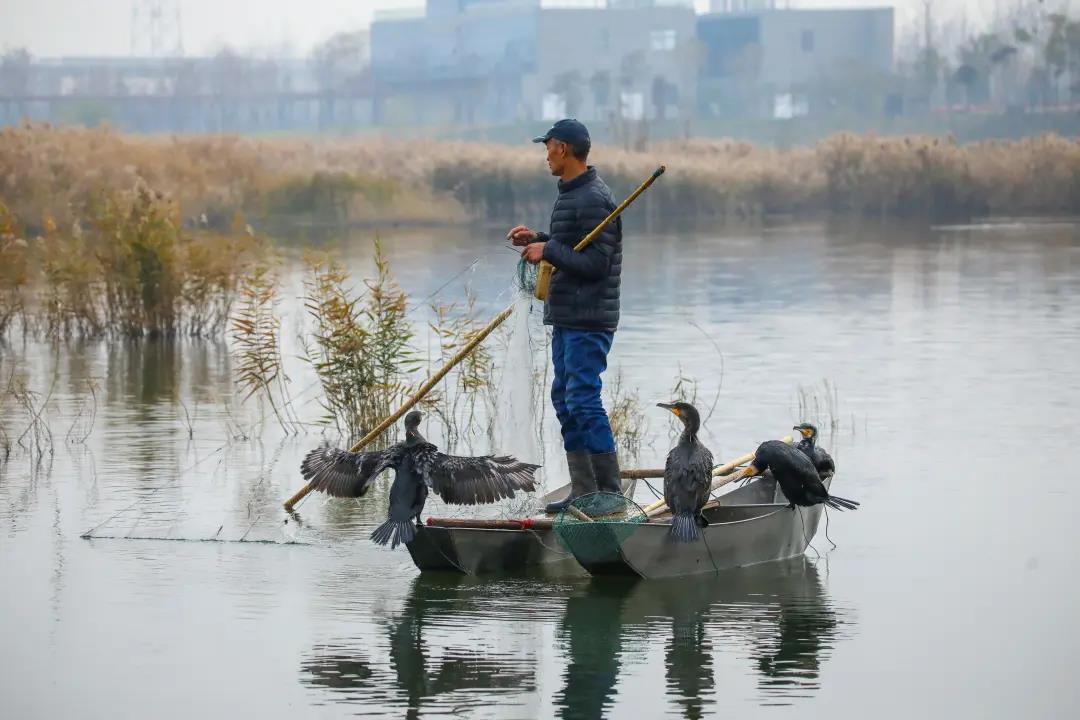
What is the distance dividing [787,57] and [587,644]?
104m

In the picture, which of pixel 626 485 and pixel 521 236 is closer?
pixel 521 236

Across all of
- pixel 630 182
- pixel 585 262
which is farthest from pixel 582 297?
pixel 630 182

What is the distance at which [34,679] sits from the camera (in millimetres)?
8008

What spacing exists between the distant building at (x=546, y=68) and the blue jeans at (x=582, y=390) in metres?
91.6

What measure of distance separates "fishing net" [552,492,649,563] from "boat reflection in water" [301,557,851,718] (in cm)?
21

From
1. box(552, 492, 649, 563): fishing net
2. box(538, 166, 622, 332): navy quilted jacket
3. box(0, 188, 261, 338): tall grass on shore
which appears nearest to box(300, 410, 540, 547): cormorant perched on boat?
box(552, 492, 649, 563): fishing net

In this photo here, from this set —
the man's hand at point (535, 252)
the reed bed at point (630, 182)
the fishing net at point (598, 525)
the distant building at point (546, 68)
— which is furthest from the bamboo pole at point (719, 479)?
the distant building at point (546, 68)

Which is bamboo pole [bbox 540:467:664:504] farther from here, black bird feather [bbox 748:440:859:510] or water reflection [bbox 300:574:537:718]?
water reflection [bbox 300:574:537:718]

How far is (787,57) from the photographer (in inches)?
4331

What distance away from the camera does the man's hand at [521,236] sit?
9.53m

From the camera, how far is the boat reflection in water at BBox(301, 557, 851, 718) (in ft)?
25.2

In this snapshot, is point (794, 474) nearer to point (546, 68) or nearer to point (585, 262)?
point (585, 262)

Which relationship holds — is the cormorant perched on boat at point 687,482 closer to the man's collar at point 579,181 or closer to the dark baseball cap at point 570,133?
the man's collar at point 579,181

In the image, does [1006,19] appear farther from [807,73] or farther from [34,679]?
[34,679]
